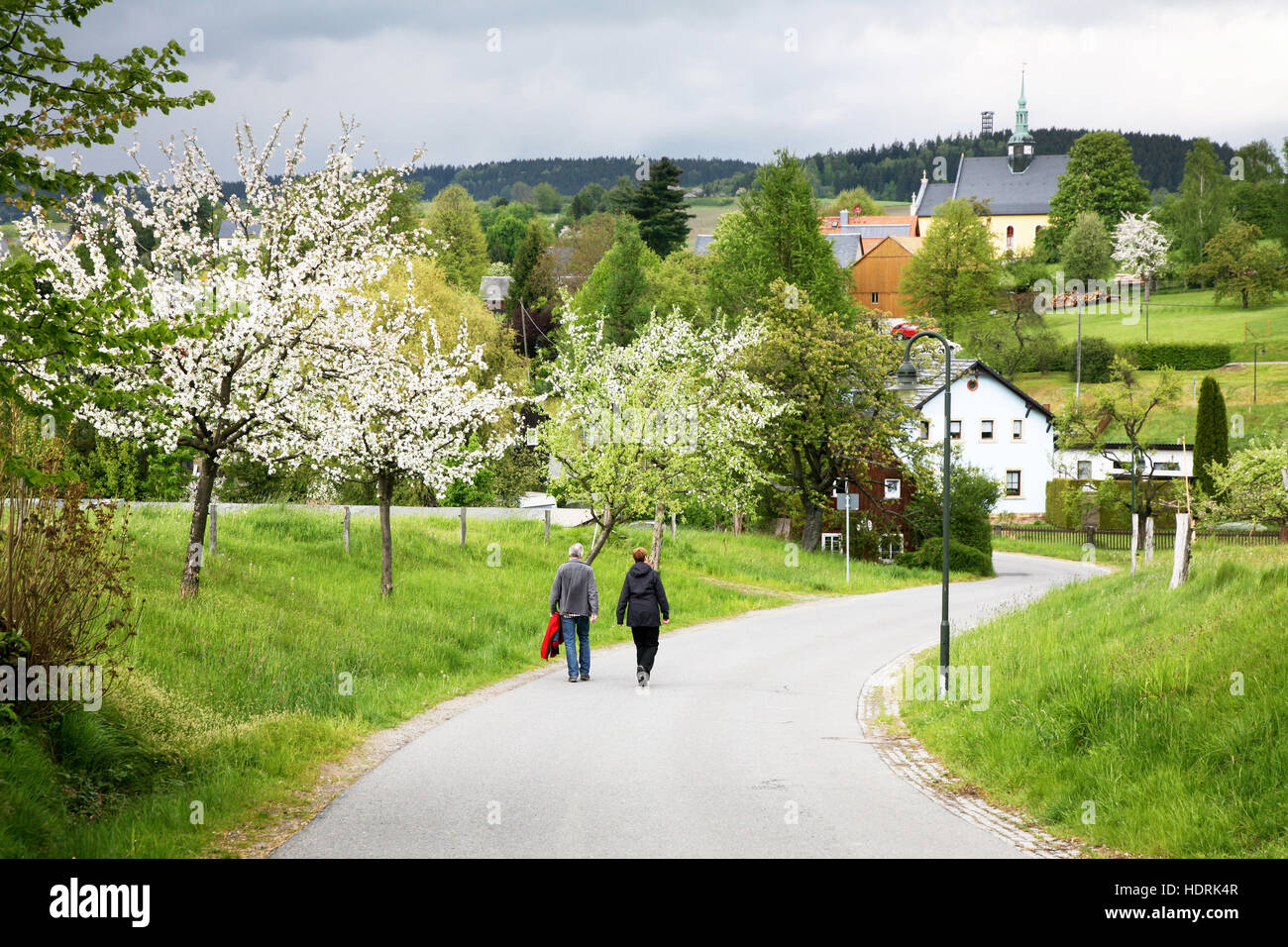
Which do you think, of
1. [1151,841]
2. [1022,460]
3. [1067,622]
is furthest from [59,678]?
[1022,460]

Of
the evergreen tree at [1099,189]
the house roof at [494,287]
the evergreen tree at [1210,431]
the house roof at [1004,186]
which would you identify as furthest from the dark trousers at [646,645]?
the house roof at [1004,186]

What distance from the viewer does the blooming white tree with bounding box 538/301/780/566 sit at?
27.6 meters

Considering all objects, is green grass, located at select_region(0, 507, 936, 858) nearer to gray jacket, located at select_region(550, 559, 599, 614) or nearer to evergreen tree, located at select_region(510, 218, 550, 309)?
gray jacket, located at select_region(550, 559, 599, 614)

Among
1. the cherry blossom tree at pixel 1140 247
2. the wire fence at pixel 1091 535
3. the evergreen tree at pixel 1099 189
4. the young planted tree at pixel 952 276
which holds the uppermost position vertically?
the evergreen tree at pixel 1099 189

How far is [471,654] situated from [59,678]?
9.51 meters

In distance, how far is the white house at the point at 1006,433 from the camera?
64.8 m

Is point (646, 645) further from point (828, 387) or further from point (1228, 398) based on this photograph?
point (1228, 398)

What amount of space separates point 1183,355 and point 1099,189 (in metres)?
38.6

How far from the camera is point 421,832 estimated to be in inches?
331

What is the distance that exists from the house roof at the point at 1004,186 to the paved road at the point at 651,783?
461 ft

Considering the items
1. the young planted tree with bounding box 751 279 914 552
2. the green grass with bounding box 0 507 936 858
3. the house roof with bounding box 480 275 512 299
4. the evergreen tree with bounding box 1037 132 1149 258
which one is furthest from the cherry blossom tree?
the green grass with bounding box 0 507 936 858

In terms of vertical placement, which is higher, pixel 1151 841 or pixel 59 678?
pixel 59 678

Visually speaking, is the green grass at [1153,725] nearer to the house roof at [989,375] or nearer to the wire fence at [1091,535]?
the wire fence at [1091,535]
